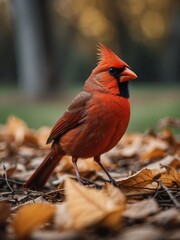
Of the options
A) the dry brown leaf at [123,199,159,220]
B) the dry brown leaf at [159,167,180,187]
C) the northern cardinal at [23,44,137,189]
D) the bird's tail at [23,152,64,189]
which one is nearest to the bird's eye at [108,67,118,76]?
the northern cardinal at [23,44,137,189]

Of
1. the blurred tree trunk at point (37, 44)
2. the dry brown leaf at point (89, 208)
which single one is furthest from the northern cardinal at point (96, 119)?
the blurred tree trunk at point (37, 44)

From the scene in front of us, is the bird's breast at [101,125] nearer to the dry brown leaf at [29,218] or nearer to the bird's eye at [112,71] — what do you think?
the bird's eye at [112,71]

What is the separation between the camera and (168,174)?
204cm

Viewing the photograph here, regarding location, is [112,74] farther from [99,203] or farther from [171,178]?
[99,203]

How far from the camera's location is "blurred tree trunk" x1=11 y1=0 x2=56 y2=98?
12523 millimetres

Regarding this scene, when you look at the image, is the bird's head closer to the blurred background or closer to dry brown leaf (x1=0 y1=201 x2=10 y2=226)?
dry brown leaf (x1=0 y1=201 x2=10 y2=226)

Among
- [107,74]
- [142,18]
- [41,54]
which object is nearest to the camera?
[107,74]

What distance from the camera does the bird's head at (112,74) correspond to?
8.21ft

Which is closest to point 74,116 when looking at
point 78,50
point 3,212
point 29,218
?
point 3,212

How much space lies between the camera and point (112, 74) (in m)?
2.57

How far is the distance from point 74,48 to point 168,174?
41.1 m

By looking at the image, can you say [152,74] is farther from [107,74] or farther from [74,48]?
[107,74]

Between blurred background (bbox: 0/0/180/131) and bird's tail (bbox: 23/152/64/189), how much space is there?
161 inches

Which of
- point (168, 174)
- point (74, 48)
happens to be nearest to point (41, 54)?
point (168, 174)
